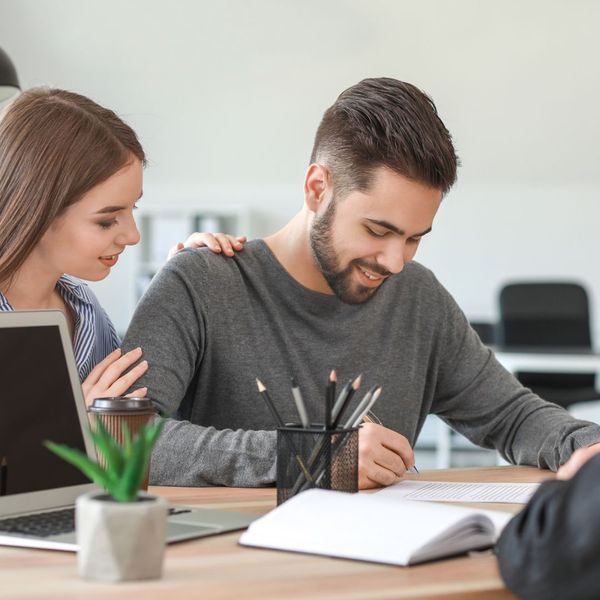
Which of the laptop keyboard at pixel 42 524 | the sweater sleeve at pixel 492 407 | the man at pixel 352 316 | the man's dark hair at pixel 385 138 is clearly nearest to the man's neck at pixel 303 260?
the man at pixel 352 316

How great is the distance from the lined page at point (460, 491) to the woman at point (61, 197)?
422 millimetres

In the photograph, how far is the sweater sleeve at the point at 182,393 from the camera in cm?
142

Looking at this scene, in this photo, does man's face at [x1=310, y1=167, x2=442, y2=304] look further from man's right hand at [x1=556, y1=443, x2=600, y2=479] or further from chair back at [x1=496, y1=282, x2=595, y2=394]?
chair back at [x1=496, y1=282, x2=595, y2=394]

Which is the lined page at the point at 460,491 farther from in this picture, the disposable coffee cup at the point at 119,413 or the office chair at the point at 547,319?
the office chair at the point at 547,319

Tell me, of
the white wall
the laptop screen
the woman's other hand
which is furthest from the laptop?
the white wall

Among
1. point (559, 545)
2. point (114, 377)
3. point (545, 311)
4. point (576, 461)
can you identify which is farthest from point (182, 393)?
point (545, 311)

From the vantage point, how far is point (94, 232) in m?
1.59

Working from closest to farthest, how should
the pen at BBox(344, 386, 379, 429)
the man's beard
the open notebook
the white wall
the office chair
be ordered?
the open notebook < the pen at BBox(344, 386, 379, 429) < the man's beard < the office chair < the white wall

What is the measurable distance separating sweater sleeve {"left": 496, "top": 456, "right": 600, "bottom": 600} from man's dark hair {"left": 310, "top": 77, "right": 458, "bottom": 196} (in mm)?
846

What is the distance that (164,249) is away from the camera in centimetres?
702

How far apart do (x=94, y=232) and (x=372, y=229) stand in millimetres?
443

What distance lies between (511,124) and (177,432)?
5.58 metres

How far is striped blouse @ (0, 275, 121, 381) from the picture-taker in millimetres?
1663

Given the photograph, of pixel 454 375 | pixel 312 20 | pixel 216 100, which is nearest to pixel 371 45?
pixel 312 20
